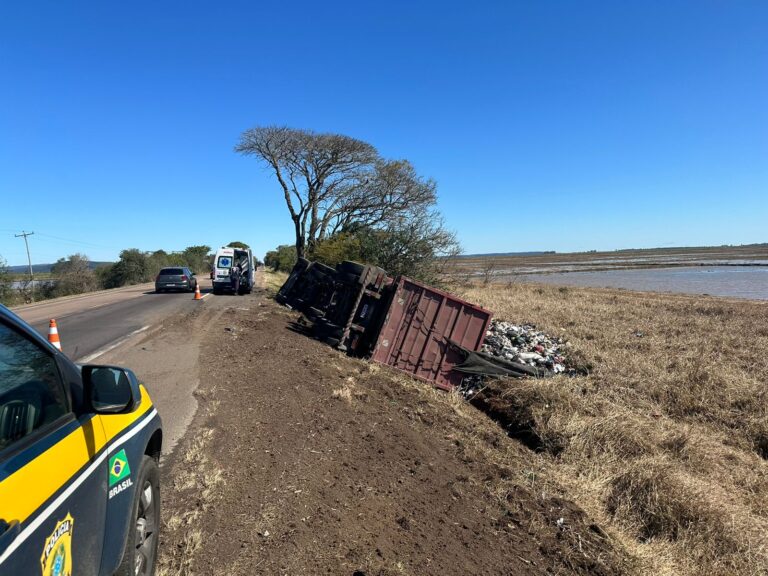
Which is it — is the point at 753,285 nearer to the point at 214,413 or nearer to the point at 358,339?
the point at 358,339

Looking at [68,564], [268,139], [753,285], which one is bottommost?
[753,285]

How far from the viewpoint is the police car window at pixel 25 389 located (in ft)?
5.44

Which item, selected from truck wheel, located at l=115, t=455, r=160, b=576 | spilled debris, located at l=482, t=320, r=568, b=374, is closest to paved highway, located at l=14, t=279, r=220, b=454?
truck wheel, located at l=115, t=455, r=160, b=576

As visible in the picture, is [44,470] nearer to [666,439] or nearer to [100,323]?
[666,439]

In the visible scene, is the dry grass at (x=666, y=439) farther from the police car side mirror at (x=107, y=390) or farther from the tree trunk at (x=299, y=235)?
the tree trunk at (x=299, y=235)

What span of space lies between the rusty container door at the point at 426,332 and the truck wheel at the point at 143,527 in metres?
7.33

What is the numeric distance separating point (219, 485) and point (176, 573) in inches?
45.0

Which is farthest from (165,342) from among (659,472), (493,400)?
(659,472)

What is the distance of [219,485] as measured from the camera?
4.00 meters

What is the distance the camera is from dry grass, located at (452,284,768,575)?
4539mm

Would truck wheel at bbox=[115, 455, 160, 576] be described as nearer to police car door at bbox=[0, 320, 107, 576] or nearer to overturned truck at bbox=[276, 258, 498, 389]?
→ police car door at bbox=[0, 320, 107, 576]

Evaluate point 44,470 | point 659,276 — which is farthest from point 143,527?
point 659,276

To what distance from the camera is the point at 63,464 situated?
1667 mm

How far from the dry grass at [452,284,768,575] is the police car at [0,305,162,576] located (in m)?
3.98
